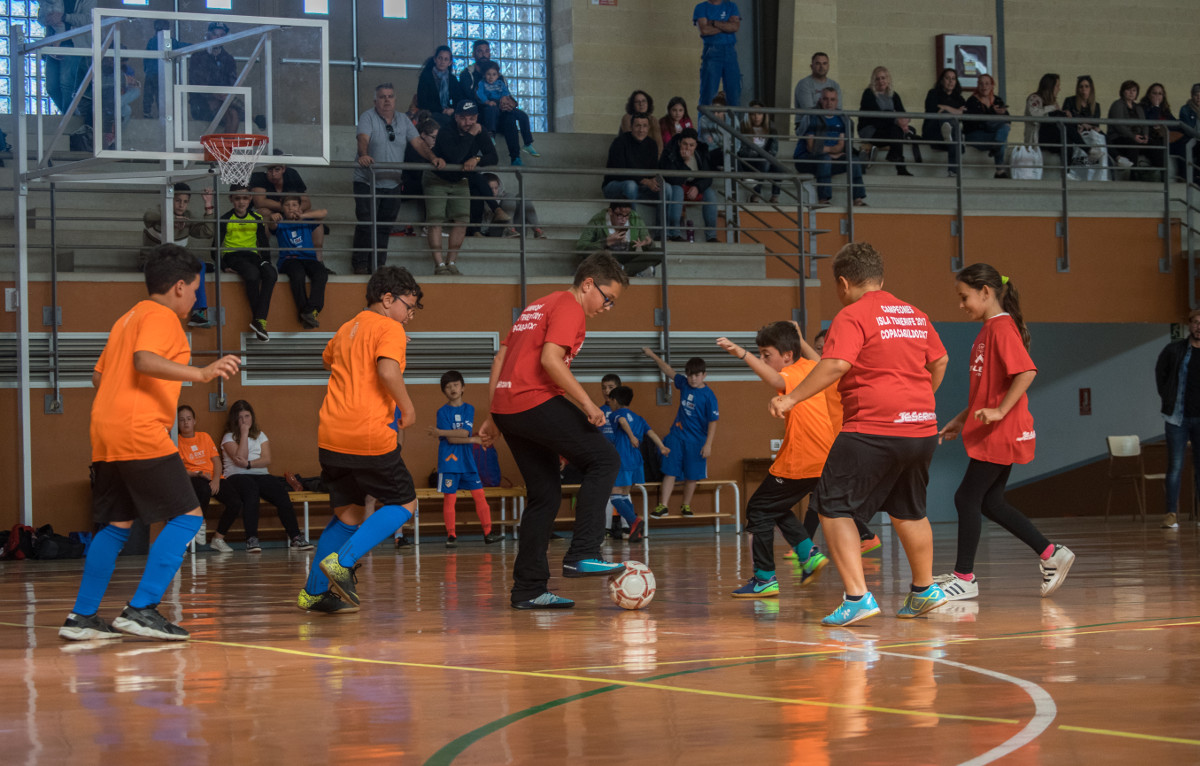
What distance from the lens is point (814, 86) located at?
16.6 meters

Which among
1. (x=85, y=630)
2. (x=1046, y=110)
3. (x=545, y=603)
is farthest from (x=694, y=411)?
(x=85, y=630)

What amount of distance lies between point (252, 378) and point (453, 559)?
12.1 ft

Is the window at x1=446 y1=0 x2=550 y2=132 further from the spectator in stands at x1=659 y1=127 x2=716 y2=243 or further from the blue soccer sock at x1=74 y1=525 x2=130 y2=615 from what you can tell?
the blue soccer sock at x1=74 y1=525 x2=130 y2=615

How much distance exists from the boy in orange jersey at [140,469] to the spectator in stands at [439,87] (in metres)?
9.86

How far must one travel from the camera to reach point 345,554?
6.47 m

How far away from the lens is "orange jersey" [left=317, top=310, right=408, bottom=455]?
6578mm

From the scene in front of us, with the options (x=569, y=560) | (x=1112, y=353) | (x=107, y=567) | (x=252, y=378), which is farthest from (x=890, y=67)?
(x=107, y=567)

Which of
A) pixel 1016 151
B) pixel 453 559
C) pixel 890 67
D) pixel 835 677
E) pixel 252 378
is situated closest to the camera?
pixel 835 677

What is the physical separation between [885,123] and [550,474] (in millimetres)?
11570

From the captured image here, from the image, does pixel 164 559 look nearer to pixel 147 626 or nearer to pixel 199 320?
pixel 147 626

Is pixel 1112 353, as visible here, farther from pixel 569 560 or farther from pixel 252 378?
pixel 569 560

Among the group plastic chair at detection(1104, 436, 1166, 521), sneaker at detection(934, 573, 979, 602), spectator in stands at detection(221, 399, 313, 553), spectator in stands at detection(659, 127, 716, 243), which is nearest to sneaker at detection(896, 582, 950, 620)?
sneaker at detection(934, 573, 979, 602)

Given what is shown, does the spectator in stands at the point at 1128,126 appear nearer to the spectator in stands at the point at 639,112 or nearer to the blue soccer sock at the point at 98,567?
the spectator in stands at the point at 639,112

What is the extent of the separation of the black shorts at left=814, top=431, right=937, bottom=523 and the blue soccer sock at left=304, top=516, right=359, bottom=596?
2.38 metres
